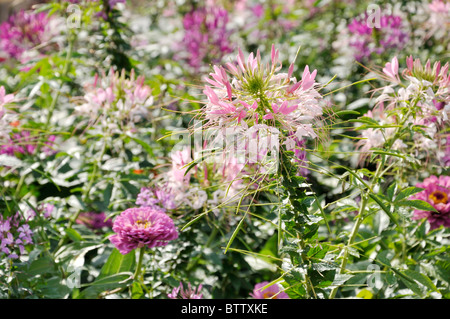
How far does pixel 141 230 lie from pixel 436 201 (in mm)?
729

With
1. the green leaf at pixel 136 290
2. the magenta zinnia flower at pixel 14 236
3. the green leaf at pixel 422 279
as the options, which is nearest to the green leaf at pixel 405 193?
the green leaf at pixel 422 279

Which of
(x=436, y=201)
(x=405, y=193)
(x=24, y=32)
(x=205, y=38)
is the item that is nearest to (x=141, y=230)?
(x=405, y=193)

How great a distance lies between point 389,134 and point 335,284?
0.36 meters

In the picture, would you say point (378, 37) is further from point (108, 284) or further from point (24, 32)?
point (24, 32)

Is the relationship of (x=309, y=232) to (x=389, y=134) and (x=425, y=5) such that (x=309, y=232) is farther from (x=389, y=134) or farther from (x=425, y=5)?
(x=425, y=5)

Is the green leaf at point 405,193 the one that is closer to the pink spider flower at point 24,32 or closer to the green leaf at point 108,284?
the green leaf at point 108,284

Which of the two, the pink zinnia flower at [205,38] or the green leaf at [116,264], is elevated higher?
the pink zinnia flower at [205,38]

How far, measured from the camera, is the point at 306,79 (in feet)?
2.76

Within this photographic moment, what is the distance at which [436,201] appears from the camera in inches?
48.7

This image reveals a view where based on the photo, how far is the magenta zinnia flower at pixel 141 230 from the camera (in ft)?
3.47

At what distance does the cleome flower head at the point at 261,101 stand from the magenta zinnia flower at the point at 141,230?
32cm

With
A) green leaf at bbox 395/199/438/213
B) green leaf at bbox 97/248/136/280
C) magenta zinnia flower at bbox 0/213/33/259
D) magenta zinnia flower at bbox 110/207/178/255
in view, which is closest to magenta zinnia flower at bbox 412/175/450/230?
green leaf at bbox 395/199/438/213
